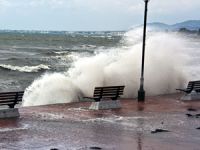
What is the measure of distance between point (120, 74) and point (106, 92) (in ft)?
21.8

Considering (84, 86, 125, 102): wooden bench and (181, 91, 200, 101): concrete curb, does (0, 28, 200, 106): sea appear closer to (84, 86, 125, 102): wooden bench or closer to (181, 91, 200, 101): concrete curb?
(181, 91, 200, 101): concrete curb

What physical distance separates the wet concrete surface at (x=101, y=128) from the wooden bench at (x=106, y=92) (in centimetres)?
65

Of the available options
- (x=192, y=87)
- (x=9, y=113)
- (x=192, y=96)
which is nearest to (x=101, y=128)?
(x=9, y=113)

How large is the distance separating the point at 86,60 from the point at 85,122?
1052 centimetres

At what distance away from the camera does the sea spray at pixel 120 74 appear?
22.7 m

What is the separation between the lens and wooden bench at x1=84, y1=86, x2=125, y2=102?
17.6 metres

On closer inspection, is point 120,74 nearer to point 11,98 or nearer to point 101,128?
point 11,98

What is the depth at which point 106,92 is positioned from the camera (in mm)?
17844

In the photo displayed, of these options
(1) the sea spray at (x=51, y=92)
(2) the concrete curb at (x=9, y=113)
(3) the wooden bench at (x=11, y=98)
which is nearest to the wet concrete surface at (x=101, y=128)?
A: (2) the concrete curb at (x=9, y=113)

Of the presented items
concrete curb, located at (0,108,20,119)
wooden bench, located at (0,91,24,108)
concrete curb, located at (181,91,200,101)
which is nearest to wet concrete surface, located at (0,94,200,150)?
Answer: concrete curb, located at (0,108,20,119)

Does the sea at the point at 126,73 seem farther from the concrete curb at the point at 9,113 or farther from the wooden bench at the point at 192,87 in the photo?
the concrete curb at the point at 9,113

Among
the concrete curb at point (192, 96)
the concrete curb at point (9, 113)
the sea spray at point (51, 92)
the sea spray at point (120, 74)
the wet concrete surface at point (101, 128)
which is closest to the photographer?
the wet concrete surface at point (101, 128)

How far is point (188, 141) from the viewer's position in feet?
42.2

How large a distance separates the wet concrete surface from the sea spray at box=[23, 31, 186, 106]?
4071mm
